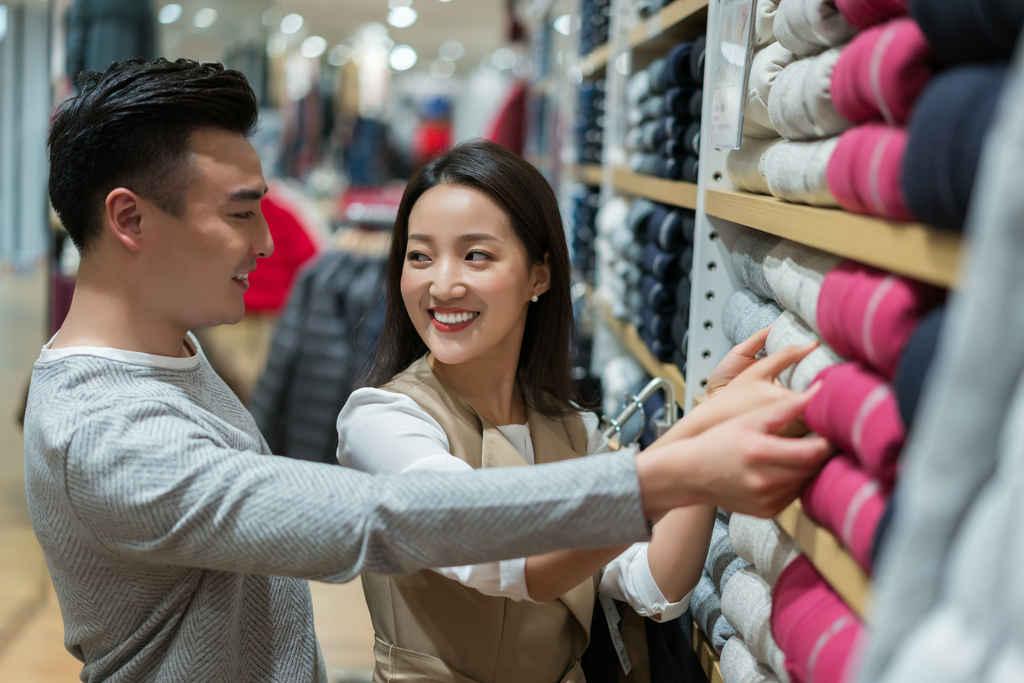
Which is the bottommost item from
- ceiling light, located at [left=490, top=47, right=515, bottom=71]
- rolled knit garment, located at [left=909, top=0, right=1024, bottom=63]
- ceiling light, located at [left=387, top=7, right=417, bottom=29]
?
rolled knit garment, located at [left=909, top=0, right=1024, bottom=63]

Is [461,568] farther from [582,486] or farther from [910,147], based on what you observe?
[910,147]

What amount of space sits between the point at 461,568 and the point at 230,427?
1.30 ft

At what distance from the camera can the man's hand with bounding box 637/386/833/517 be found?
856 mm

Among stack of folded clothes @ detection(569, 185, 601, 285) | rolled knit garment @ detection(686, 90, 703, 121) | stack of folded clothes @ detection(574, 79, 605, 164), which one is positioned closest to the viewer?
rolled knit garment @ detection(686, 90, 703, 121)

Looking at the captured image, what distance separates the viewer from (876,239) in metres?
0.72

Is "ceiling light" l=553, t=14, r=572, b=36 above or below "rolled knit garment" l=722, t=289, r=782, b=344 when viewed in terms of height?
above

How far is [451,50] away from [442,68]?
2418mm

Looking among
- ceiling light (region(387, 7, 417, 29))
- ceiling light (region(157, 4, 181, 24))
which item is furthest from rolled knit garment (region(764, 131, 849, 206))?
ceiling light (region(387, 7, 417, 29))

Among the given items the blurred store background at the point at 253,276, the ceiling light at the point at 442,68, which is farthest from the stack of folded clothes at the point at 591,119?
the ceiling light at the point at 442,68

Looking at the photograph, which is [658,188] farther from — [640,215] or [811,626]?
[811,626]

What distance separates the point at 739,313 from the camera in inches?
52.0

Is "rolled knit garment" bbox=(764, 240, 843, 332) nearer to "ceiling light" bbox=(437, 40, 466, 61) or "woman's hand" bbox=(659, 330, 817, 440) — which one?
"woman's hand" bbox=(659, 330, 817, 440)

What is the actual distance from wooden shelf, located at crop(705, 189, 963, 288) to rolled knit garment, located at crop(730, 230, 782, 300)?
158 mm

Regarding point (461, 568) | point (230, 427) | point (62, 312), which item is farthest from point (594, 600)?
point (62, 312)
